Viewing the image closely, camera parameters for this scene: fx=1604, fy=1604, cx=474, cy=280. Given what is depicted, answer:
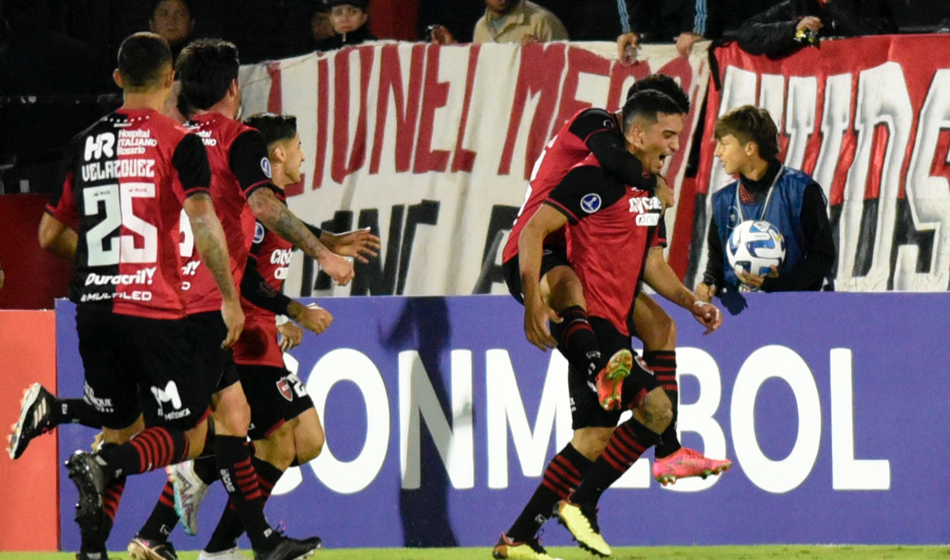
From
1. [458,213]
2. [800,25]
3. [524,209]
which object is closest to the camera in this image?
[524,209]

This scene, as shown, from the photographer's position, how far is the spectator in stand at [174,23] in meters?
10.0

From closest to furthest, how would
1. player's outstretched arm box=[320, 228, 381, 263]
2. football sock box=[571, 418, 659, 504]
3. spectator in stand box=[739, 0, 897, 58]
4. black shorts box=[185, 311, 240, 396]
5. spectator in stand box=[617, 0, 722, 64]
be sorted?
black shorts box=[185, 311, 240, 396], football sock box=[571, 418, 659, 504], player's outstretched arm box=[320, 228, 381, 263], spectator in stand box=[739, 0, 897, 58], spectator in stand box=[617, 0, 722, 64]

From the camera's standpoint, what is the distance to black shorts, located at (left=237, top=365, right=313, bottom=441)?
651 cm

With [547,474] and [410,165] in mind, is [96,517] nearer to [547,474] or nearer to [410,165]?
[547,474]

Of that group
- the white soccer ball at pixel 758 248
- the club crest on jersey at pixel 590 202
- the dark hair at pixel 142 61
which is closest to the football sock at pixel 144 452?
the dark hair at pixel 142 61

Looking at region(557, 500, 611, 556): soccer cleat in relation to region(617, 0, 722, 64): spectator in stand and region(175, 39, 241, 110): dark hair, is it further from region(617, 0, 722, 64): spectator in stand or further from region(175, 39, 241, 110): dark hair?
region(617, 0, 722, 64): spectator in stand

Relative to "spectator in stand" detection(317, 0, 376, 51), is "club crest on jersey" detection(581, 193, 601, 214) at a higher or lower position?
lower

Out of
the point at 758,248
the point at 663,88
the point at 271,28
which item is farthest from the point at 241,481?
the point at 271,28

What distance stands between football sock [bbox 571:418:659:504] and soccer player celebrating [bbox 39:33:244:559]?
1.54 metres

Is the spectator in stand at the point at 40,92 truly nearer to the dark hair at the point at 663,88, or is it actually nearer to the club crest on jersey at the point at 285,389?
the club crest on jersey at the point at 285,389

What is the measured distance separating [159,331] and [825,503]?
3.08 metres

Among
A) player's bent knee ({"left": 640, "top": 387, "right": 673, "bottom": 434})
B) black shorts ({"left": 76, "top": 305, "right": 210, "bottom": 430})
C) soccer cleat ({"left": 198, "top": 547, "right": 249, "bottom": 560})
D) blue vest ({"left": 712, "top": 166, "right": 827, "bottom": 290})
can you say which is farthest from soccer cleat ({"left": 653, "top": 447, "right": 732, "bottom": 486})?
black shorts ({"left": 76, "top": 305, "right": 210, "bottom": 430})

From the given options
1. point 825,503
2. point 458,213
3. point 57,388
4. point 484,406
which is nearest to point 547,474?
point 484,406

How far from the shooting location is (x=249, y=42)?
10477 millimetres
